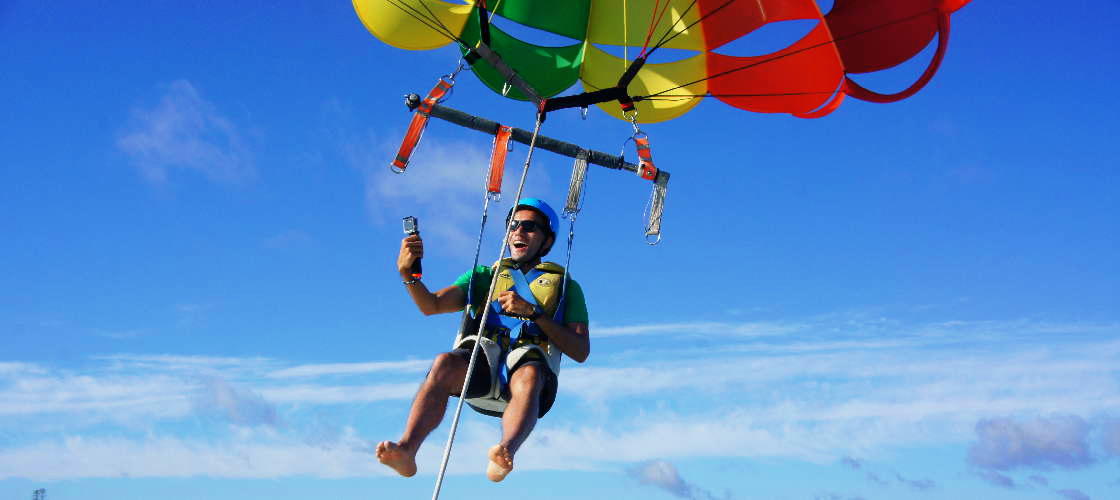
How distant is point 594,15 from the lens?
777 cm

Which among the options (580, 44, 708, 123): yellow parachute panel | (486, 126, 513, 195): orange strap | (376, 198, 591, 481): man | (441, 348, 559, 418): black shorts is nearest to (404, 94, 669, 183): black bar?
(486, 126, 513, 195): orange strap

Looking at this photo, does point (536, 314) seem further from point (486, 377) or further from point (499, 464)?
point (499, 464)

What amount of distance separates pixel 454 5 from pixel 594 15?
4.22 feet

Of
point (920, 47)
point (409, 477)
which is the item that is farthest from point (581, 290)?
point (920, 47)

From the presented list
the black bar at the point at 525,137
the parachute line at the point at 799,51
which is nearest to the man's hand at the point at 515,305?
the black bar at the point at 525,137

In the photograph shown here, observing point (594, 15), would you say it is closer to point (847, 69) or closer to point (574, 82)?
point (574, 82)

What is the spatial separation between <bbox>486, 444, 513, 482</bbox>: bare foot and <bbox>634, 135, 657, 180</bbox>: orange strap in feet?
8.48

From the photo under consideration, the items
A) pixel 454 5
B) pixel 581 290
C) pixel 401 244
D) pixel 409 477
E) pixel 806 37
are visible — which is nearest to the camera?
pixel 409 477

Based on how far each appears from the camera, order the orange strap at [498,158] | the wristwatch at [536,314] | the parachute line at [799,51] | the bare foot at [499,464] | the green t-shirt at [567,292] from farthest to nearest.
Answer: the parachute line at [799,51] → the orange strap at [498,158] → the green t-shirt at [567,292] → the wristwatch at [536,314] → the bare foot at [499,464]

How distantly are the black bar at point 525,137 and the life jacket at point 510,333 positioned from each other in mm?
1002

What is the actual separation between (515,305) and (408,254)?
637 millimetres

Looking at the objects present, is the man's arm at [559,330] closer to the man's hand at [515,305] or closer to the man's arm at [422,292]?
the man's hand at [515,305]

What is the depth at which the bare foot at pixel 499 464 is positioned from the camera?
4.63 meters

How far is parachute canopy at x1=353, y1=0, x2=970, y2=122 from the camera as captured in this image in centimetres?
751
